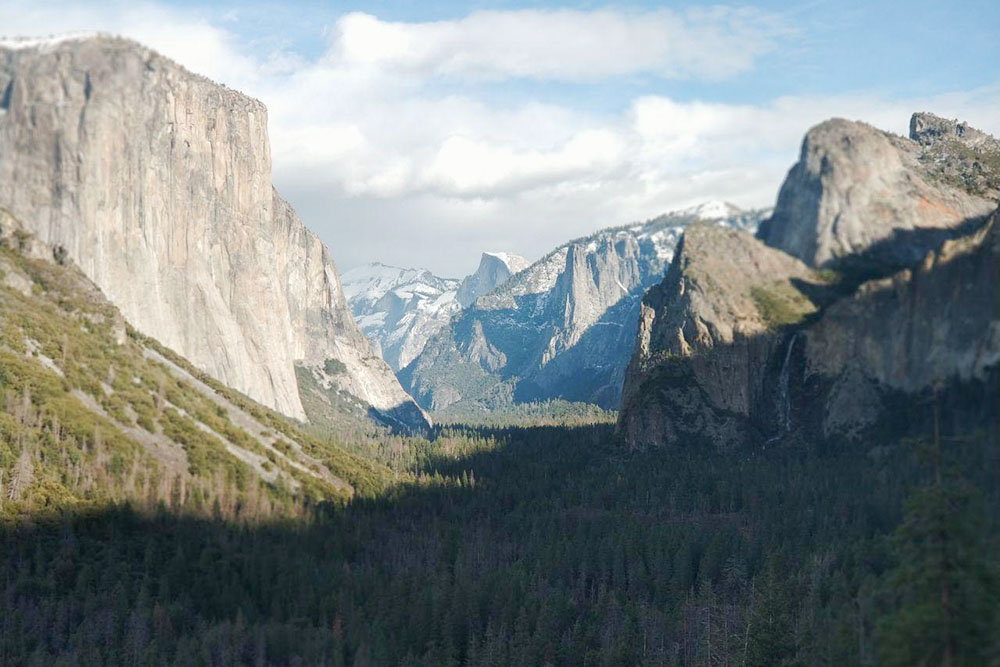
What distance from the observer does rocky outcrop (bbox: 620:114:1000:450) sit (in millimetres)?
62531

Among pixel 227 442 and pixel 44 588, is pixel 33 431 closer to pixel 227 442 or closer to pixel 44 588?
pixel 44 588

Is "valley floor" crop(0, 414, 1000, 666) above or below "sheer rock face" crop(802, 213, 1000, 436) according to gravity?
below

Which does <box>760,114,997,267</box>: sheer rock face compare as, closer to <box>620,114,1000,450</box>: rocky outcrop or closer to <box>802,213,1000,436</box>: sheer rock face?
<box>620,114,1000,450</box>: rocky outcrop

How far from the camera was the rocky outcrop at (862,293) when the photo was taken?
6253 centimetres

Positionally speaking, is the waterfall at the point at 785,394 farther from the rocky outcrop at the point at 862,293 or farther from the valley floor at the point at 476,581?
the valley floor at the point at 476,581

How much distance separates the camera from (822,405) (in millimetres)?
170250

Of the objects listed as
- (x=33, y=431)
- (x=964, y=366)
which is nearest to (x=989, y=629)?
(x=964, y=366)

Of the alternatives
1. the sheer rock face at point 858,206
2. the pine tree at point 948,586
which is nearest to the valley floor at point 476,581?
the pine tree at point 948,586

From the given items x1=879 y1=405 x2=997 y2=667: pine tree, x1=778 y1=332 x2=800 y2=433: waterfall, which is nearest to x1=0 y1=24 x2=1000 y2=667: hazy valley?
x1=879 y1=405 x2=997 y2=667: pine tree

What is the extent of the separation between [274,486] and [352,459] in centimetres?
4135

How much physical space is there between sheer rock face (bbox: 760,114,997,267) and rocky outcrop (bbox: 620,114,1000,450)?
28 cm

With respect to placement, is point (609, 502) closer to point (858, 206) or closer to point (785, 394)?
point (785, 394)

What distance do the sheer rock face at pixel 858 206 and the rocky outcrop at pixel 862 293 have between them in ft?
0.90

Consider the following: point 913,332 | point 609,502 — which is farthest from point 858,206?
point 609,502
